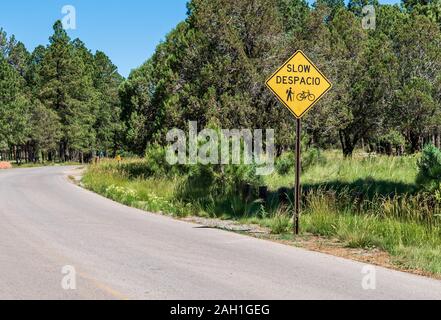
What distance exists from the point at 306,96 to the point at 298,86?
280 mm

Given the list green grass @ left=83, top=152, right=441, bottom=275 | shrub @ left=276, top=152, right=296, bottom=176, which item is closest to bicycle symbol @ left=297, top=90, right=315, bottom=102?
green grass @ left=83, top=152, right=441, bottom=275

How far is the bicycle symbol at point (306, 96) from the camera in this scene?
11172mm

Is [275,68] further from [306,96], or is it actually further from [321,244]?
[321,244]

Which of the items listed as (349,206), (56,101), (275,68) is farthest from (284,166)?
(56,101)

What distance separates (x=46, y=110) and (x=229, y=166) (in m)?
54.4

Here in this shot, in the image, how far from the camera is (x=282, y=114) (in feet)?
82.6

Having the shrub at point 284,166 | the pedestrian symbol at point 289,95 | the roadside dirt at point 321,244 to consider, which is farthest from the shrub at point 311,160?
the pedestrian symbol at point 289,95

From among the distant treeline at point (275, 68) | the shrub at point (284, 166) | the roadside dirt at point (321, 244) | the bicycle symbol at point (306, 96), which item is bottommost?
the roadside dirt at point (321, 244)

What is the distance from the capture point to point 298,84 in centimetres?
1115

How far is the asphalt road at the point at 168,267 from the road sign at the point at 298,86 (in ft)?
9.13

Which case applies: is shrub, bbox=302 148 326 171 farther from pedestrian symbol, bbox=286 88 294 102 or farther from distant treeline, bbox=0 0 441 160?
pedestrian symbol, bbox=286 88 294 102

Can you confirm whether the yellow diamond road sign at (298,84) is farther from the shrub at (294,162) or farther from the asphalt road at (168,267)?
the shrub at (294,162)

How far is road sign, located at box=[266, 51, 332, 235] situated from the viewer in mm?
11078

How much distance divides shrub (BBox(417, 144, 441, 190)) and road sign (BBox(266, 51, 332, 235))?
3261 millimetres
